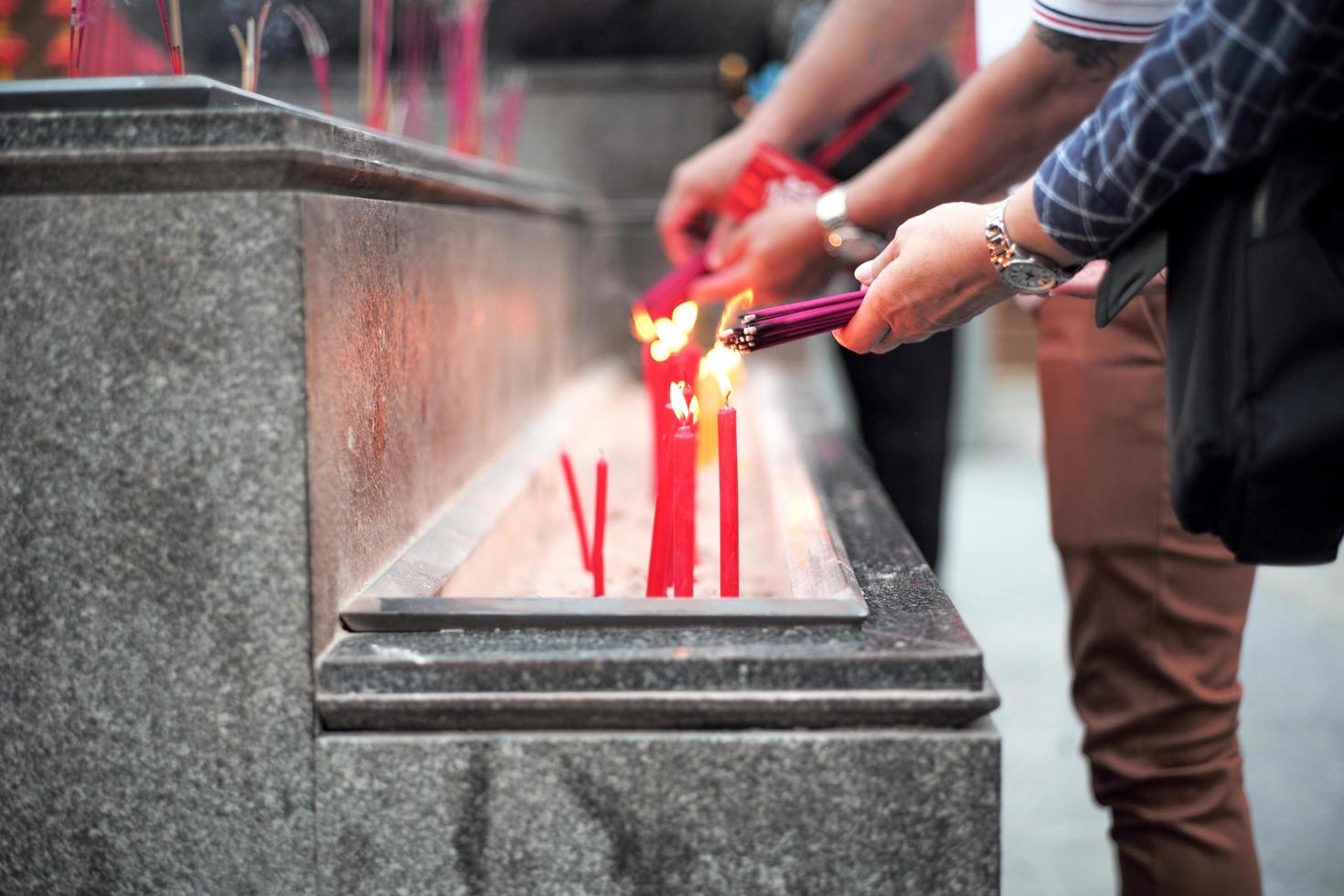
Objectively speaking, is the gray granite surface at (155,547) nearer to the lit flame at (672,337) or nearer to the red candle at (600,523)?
the red candle at (600,523)

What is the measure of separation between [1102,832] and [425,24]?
297cm

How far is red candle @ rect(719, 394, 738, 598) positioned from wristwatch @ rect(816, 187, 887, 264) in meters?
0.57

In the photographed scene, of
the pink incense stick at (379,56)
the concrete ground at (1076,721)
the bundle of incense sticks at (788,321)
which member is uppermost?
the pink incense stick at (379,56)

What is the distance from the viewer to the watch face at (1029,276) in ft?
3.09

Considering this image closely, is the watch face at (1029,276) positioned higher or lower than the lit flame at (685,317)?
lower

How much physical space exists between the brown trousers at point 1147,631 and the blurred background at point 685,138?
1.72 feet

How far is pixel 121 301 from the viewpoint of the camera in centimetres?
91

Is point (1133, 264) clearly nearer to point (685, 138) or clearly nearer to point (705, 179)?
point (705, 179)

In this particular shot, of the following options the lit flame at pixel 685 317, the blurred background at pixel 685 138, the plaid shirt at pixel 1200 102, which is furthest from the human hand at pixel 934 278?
the blurred background at pixel 685 138

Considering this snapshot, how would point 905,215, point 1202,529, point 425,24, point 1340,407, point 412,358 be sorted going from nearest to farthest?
point 1340,407 < point 1202,529 < point 412,358 < point 905,215 < point 425,24

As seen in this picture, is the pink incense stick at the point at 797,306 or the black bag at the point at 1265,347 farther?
the pink incense stick at the point at 797,306

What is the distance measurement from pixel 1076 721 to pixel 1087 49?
5.89 ft

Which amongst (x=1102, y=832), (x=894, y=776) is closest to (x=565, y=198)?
(x=1102, y=832)

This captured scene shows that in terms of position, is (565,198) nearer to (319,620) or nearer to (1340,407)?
(319,620)
